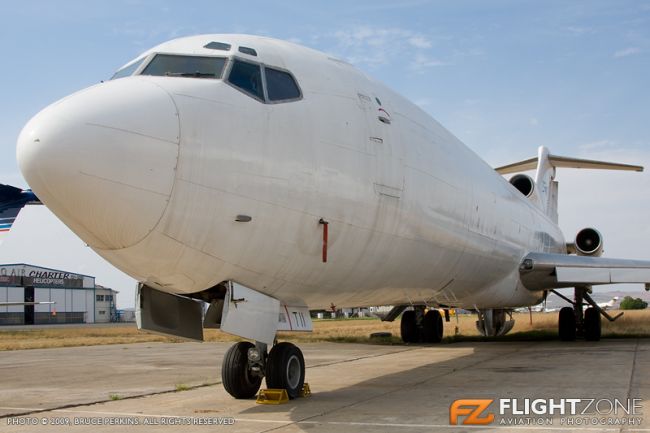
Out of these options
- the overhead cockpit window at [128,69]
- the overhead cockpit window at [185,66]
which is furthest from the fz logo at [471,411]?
the overhead cockpit window at [128,69]

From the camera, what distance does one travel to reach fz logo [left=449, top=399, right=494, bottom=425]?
667 cm

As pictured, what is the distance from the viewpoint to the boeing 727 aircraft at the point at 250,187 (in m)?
5.89

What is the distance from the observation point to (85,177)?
5.68m

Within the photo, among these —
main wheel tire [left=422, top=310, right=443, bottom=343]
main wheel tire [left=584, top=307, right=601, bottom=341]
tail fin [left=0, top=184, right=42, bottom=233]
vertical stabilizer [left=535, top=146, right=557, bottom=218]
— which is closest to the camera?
tail fin [left=0, top=184, right=42, bottom=233]

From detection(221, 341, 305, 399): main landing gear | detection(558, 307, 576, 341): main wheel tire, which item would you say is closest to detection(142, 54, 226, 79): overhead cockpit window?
detection(221, 341, 305, 399): main landing gear

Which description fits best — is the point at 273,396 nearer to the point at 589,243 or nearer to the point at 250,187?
the point at 250,187

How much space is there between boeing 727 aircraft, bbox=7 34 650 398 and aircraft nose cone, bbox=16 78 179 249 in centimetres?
1

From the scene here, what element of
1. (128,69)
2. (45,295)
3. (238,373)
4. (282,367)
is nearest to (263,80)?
(128,69)

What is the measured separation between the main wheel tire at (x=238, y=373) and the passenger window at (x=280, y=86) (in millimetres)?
3078

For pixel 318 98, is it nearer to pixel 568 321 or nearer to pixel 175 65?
pixel 175 65

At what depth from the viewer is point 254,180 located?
6754mm

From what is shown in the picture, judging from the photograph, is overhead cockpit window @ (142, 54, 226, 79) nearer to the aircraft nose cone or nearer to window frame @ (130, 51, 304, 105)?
window frame @ (130, 51, 304, 105)

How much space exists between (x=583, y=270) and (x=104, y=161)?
13423 mm

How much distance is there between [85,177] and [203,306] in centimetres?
330
